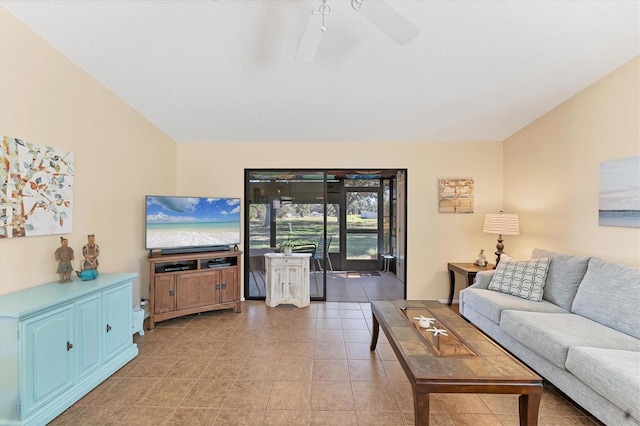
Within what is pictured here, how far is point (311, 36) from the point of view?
1.64m

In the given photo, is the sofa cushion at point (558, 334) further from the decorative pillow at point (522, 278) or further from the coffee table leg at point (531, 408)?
the coffee table leg at point (531, 408)

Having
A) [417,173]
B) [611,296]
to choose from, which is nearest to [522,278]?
[611,296]

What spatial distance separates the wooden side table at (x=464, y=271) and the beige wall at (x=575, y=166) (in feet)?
2.04

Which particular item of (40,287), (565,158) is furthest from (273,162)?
(565,158)

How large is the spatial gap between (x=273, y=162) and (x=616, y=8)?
377 cm

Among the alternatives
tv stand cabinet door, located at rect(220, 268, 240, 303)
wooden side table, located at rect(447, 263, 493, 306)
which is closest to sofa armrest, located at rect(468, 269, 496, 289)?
wooden side table, located at rect(447, 263, 493, 306)

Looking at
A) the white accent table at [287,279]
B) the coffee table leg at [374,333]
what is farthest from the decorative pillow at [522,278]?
the white accent table at [287,279]

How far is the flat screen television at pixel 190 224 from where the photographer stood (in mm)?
3357

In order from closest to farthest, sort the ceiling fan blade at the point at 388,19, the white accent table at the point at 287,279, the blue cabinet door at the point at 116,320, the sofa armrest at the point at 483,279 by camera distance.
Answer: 1. the ceiling fan blade at the point at 388,19
2. the blue cabinet door at the point at 116,320
3. the sofa armrest at the point at 483,279
4. the white accent table at the point at 287,279

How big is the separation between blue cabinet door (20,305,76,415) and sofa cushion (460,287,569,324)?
12.0 ft

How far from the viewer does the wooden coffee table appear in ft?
4.93

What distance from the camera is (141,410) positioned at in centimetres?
195

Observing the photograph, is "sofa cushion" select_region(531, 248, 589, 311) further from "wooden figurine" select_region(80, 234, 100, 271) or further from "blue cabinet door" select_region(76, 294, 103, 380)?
"wooden figurine" select_region(80, 234, 100, 271)

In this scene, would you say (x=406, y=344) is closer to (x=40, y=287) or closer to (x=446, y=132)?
(x=40, y=287)
